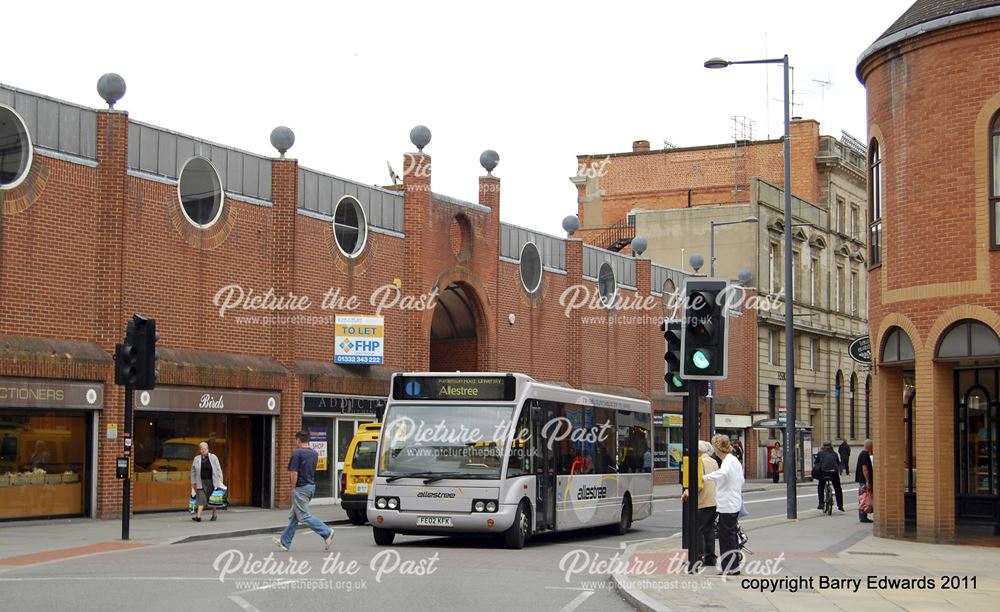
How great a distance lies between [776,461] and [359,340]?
26168mm

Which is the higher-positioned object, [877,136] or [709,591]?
[877,136]

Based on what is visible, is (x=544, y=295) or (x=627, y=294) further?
(x=627, y=294)

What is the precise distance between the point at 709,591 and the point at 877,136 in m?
12.2

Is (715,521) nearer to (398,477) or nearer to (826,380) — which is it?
(398,477)

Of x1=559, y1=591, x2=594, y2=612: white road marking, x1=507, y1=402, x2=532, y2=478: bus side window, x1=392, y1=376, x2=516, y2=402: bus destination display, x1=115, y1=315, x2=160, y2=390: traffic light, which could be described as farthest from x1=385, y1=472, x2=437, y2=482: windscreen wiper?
x1=559, y1=591, x2=594, y2=612: white road marking

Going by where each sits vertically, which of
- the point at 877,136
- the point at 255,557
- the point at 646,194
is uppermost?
the point at 646,194

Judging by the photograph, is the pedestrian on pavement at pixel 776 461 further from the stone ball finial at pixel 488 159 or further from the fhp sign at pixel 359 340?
the fhp sign at pixel 359 340

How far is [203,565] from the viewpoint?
55.3 feet

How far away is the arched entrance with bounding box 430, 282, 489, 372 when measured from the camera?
38844 mm

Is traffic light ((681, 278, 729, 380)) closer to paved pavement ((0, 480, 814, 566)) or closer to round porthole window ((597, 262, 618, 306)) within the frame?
paved pavement ((0, 480, 814, 566))

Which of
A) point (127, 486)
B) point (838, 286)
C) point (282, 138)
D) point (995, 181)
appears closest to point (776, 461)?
point (838, 286)

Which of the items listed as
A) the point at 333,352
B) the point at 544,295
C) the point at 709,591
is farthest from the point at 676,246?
the point at 709,591

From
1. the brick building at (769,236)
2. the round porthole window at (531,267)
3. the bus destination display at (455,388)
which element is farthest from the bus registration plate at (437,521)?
the brick building at (769,236)

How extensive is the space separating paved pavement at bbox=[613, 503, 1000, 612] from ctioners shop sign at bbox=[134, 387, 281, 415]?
437 inches
